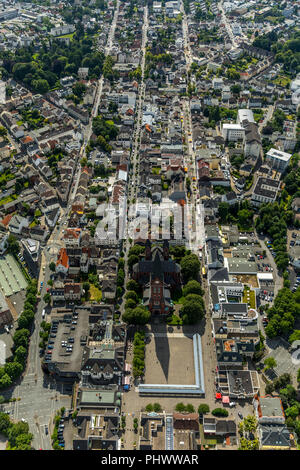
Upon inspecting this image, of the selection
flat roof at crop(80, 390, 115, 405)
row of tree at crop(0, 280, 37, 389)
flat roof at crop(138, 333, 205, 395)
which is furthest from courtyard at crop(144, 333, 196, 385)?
row of tree at crop(0, 280, 37, 389)

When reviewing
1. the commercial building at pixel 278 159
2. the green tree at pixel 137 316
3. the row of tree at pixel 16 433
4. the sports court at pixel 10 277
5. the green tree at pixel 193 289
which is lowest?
the row of tree at pixel 16 433

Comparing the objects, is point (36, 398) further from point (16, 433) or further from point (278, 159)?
point (278, 159)

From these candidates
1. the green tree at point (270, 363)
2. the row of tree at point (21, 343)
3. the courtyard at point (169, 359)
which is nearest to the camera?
the row of tree at point (21, 343)

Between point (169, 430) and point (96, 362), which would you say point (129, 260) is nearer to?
point (96, 362)

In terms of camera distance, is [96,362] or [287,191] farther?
[287,191]

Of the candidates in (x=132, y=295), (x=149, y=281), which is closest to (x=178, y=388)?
(x=132, y=295)

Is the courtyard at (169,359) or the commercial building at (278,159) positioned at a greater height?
the commercial building at (278,159)

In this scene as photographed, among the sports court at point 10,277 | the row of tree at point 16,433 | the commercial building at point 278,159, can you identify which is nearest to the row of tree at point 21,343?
the sports court at point 10,277

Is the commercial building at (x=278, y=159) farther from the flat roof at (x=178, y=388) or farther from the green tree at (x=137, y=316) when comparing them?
the flat roof at (x=178, y=388)

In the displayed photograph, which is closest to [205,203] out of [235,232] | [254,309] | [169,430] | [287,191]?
[235,232]
